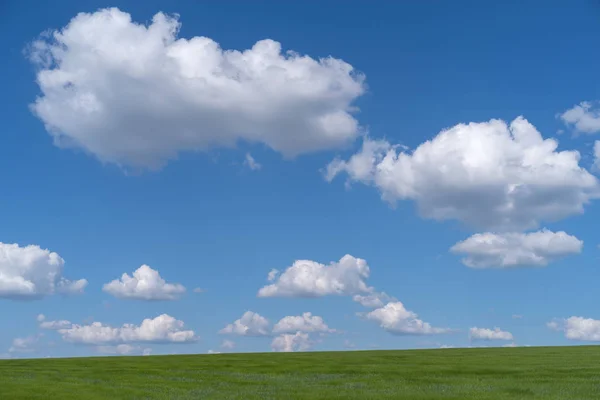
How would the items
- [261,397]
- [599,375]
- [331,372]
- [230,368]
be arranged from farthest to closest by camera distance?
1. [230,368]
2. [331,372]
3. [599,375]
4. [261,397]

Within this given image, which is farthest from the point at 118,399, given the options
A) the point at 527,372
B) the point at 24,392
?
the point at 527,372

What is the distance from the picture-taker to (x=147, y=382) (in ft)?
156

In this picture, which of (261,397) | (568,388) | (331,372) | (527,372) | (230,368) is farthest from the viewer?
(230,368)

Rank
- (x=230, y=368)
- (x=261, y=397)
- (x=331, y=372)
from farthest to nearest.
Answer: (x=230, y=368)
(x=331, y=372)
(x=261, y=397)

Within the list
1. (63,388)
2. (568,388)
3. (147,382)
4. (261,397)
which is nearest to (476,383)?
(568,388)

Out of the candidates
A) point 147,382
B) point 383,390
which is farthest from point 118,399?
point 383,390

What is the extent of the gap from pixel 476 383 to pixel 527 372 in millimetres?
11830

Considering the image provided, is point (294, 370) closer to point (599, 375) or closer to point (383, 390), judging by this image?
point (383, 390)

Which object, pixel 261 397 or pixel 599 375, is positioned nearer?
pixel 261 397

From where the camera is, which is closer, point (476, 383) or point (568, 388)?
point (568, 388)

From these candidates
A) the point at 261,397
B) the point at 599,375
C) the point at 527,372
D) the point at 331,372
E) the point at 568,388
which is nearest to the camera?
the point at 261,397

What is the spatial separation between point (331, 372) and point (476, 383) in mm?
18015

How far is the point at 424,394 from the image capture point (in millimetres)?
35656

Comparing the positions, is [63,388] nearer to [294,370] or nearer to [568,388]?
[294,370]
